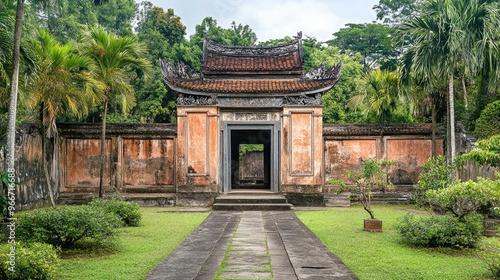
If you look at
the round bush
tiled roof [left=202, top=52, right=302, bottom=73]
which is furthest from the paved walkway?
tiled roof [left=202, top=52, right=302, bottom=73]

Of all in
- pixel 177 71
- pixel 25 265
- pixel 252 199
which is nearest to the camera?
pixel 25 265

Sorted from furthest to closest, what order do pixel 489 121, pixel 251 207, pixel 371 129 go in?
pixel 371 129
pixel 251 207
pixel 489 121

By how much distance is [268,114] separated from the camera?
635 inches

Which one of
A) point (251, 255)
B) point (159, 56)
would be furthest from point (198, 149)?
point (159, 56)

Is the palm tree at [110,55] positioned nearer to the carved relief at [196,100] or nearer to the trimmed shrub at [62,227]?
the carved relief at [196,100]

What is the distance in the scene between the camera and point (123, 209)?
10383mm

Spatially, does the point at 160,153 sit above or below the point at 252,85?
below

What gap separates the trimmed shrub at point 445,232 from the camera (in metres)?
7.55

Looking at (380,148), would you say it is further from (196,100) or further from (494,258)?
(494,258)

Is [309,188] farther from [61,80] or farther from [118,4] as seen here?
[118,4]

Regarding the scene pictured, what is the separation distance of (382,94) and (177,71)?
7.70 meters

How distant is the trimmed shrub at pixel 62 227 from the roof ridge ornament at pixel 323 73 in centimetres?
1055

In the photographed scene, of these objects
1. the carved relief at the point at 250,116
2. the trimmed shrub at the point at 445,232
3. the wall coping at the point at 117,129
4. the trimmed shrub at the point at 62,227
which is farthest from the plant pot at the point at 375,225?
the wall coping at the point at 117,129

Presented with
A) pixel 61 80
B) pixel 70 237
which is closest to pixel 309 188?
pixel 61 80
